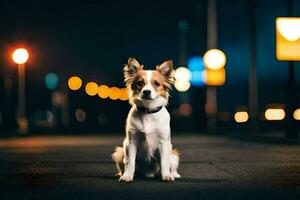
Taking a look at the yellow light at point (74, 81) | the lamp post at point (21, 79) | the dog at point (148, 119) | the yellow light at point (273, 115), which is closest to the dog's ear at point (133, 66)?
the dog at point (148, 119)

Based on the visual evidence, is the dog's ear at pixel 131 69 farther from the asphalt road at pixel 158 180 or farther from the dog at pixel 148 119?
the asphalt road at pixel 158 180

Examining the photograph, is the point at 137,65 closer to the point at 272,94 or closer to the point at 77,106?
the point at 272,94

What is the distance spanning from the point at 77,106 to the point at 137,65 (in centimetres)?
10611

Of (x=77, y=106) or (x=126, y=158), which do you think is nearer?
(x=126, y=158)

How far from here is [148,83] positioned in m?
10.6

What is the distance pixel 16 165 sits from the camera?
14688mm

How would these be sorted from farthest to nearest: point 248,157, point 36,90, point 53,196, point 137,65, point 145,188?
point 36,90 < point 248,157 < point 137,65 < point 145,188 < point 53,196

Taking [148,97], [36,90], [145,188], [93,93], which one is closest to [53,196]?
[145,188]

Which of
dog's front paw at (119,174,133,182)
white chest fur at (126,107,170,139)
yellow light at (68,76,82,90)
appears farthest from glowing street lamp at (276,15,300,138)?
yellow light at (68,76,82,90)

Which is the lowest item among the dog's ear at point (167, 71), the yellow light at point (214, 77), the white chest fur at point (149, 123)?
the white chest fur at point (149, 123)

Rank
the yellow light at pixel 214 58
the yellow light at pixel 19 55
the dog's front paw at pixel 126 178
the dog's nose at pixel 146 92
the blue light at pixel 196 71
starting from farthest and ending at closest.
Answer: the blue light at pixel 196 71 < the yellow light at pixel 19 55 < the yellow light at pixel 214 58 < the dog's front paw at pixel 126 178 < the dog's nose at pixel 146 92

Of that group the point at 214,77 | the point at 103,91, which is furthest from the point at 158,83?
the point at 103,91

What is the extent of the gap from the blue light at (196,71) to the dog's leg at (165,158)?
96.2ft

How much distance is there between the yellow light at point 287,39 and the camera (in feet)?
83.0
